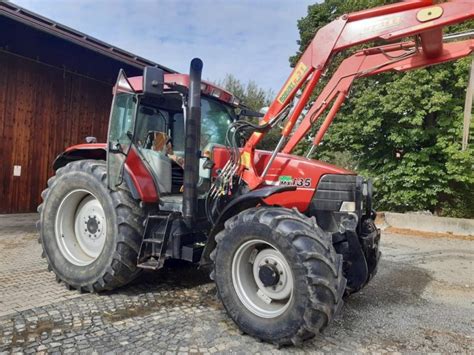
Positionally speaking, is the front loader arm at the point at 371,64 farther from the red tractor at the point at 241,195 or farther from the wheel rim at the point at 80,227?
the wheel rim at the point at 80,227

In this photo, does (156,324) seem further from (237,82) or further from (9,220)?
(237,82)

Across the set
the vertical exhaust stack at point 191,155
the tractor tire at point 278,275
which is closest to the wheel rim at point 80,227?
the vertical exhaust stack at point 191,155

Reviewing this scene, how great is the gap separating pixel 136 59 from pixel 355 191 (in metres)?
8.04

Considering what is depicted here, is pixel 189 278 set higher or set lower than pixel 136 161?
lower

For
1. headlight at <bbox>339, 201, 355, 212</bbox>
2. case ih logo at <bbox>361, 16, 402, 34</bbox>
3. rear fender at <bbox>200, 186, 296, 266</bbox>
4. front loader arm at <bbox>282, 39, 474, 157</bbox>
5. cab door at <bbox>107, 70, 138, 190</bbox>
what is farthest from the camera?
cab door at <bbox>107, 70, 138, 190</bbox>

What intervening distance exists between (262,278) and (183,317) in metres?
0.88

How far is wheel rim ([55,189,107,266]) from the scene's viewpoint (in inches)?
169

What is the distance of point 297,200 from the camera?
3.71m

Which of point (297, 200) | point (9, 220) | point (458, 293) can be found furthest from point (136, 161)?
point (9, 220)

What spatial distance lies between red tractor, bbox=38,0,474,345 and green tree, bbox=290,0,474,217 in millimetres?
6580

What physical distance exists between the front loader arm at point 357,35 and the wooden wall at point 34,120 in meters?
7.43

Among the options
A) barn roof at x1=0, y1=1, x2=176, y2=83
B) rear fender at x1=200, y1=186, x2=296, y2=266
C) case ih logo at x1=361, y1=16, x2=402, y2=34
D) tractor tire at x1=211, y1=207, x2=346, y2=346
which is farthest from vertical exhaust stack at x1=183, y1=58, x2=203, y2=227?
barn roof at x1=0, y1=1, x2=176, y2=83

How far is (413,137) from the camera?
1046cm

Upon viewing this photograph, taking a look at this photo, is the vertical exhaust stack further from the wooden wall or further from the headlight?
the wooden wall
